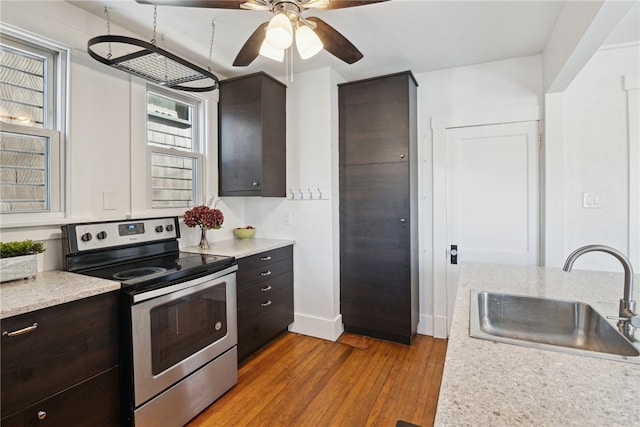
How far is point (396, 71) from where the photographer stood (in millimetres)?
2979

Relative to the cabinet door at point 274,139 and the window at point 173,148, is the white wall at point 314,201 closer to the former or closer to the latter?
the cabinet door at point 274,139

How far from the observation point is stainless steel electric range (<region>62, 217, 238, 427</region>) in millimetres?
1562

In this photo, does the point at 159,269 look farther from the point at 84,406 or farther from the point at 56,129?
the point at 56,129

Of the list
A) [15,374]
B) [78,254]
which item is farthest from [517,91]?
[15,374]

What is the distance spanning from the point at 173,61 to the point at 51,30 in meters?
0.70

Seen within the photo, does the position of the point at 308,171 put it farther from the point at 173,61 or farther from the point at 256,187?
the point at 173,61

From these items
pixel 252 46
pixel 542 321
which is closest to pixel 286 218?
pixel 252 46

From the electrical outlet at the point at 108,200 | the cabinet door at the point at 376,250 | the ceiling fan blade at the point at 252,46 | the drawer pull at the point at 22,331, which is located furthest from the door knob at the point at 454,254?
the drawer pull at the point at 22,331

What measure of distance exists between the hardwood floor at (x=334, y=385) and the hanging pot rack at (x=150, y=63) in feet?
6.89

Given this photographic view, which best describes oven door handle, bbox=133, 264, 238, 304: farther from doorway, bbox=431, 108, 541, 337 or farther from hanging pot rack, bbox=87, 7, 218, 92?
doorway, bbox=431, 108, 541, 337

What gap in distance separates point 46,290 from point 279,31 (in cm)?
156

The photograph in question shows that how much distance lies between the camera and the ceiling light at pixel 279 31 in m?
1.36

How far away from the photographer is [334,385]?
2.22 metres

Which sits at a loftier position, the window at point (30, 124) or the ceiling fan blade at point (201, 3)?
the ceiling fan blade at point (201, 3)
